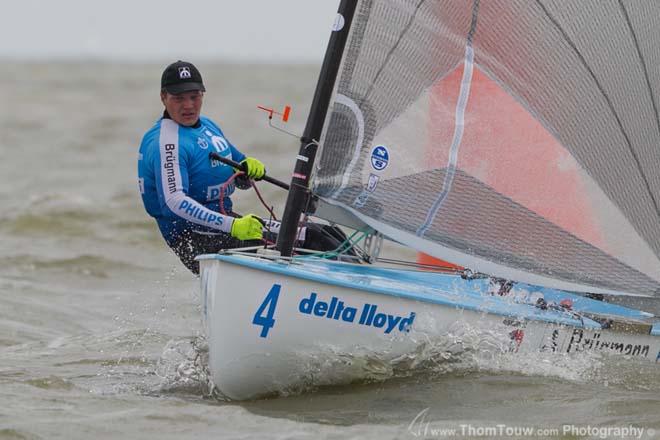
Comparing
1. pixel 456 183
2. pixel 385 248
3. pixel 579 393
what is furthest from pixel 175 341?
pixel 385 248

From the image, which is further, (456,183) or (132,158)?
(132,158)

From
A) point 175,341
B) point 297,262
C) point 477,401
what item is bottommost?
point 175,341

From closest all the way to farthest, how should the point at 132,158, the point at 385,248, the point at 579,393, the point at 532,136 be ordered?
the point at 579,393, the point at 532,136, the point at 385,248, the point at 132,158

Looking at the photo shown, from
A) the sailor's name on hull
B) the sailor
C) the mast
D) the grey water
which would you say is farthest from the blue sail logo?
the sailor's name on hull

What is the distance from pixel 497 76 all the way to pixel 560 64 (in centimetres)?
27

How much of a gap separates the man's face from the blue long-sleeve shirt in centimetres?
3

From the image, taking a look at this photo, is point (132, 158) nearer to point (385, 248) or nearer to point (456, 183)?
point (385, 248)

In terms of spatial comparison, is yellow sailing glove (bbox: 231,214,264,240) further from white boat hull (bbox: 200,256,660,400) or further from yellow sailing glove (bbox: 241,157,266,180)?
yellow sailing glove (bbox: 241,157,266,180)

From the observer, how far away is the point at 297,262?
4.25 m

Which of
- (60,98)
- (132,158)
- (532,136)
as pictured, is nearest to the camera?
(532,136)

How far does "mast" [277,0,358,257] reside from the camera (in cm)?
418

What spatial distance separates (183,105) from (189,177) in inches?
12.7

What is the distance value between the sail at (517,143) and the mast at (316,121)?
0.09m

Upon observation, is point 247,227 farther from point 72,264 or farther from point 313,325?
A: point 72,264
